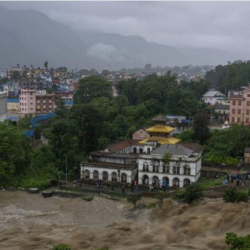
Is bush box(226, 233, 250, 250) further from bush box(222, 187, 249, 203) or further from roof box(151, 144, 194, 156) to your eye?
roof box(151, 144, 194, 156)

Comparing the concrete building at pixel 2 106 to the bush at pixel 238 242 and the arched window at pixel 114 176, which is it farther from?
the bush at pixel 238 242

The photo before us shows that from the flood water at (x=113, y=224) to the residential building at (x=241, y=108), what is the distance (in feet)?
63.3

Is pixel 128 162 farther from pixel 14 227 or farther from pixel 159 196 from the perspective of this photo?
pixel 14 227

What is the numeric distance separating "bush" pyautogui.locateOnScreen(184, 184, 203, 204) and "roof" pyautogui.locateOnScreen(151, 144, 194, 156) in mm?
4628

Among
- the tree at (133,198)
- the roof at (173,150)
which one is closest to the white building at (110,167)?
the roof at (173,150)

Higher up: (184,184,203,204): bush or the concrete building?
the concrete building

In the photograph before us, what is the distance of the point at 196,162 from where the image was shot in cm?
3009

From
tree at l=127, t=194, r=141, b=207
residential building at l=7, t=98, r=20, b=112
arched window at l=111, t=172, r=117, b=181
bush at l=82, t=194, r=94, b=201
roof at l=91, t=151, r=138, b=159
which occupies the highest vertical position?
residential building at l=7, t=98, r=20, b=112

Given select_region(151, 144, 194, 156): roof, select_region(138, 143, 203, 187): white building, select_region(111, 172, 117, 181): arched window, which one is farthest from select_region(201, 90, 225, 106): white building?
select_region(111, 172, 117, 181): arched window

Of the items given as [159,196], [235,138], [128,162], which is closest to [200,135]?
[235,138]

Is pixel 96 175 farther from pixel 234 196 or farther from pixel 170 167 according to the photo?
pixel 234 196

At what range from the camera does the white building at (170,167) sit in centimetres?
3006

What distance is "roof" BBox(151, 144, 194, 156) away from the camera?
3047 cm

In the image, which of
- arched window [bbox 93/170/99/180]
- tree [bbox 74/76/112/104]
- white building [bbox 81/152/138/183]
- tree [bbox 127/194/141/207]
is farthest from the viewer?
tree [bbox 74/76/112/104]
